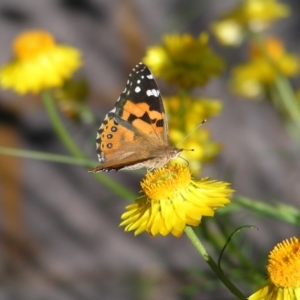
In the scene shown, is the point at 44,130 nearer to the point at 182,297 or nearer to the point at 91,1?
the point at 91,1

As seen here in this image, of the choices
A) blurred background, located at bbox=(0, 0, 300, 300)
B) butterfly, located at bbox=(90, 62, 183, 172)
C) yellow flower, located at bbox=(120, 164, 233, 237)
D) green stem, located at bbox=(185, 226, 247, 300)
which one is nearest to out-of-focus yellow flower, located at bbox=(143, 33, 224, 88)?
butterfly, located at bbox=(90, 62, 183, 172)

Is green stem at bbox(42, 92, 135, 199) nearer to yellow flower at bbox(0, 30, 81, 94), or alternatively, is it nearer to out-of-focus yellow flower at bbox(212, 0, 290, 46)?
yellow flower at bbox(0, 30, 81, 94)

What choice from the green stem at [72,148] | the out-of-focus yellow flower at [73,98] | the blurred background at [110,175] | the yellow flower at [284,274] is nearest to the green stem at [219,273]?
the yellow flower at [284,274]

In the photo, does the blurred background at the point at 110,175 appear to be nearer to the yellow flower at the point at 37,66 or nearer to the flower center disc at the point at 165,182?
the yellow flower at the point at 37,66

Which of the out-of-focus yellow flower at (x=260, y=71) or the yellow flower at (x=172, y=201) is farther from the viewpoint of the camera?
the out-of-focus yellow flower at (x=260, y=71)

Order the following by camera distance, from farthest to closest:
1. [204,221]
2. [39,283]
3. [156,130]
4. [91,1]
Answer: [39,283] < [91,1] < [204,221] < [156,130]

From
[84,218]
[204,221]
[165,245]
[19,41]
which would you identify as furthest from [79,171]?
[204,221]
